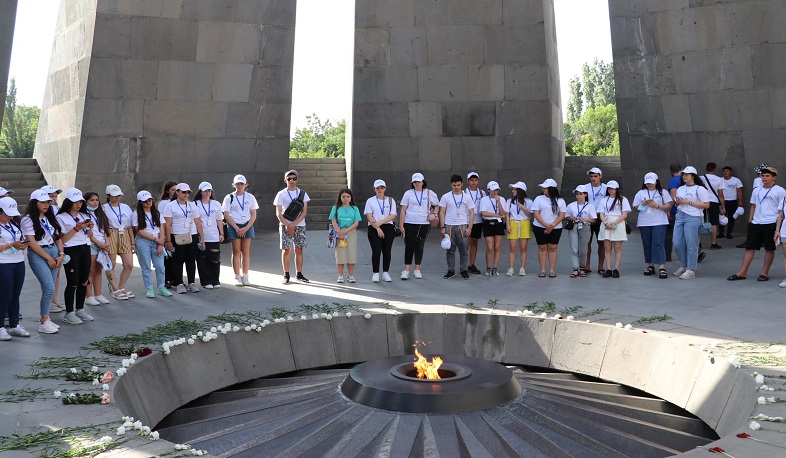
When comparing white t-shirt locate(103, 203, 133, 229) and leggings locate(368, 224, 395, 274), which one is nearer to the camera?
white t-shirt locate(103, 203, 133, 229)

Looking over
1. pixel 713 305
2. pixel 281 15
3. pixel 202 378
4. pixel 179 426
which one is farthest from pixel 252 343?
pixel 281 15

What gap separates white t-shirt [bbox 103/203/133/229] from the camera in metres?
10.5

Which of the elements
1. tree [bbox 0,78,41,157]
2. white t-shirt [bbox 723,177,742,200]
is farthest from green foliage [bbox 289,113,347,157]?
white t-shirt [bbox 723,177,742,200]

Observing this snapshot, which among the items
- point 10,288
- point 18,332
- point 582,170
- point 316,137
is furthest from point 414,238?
point 316,137

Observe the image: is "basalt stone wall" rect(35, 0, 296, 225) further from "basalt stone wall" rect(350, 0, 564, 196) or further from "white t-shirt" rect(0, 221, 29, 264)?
"white t-shirt" rect(0, 221, 29, 264)

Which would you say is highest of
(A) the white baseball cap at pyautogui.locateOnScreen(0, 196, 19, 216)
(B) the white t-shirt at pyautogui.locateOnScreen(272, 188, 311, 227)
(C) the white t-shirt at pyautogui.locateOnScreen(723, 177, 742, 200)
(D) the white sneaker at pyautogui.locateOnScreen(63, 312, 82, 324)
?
(C) the white t-shirt at pyautogui.locateOnScreen(723, 177, 742, 200)

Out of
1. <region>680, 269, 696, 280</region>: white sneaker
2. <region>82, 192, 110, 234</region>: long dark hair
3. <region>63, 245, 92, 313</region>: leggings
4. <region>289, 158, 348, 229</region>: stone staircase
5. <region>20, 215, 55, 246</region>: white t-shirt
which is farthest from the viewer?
<region>289, 158, 348, 229</region>: stone staircase

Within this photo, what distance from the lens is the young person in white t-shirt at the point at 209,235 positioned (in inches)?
450

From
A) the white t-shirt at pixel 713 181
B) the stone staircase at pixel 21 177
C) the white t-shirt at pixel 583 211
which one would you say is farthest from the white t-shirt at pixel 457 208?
the stone staircase at pixel 21 177

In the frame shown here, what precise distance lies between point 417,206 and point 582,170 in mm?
9179

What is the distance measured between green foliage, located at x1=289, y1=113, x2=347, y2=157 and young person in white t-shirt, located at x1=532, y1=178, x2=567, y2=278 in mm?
34935

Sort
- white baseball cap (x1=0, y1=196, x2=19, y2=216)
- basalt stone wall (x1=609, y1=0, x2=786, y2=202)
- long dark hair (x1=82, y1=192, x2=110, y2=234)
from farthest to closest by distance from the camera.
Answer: basalt stone wall (x1=609, y1=0, x2=786, y2=202) < long dark hair (x1=82, y1=192, x2=110, y2=234) < white baseball cap (x1=0, y1=196, x2=19, y2=216)

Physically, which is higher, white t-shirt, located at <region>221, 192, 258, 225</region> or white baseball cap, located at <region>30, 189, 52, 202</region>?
white t-shirt, located at <region>221, 192, 258, 225</region>

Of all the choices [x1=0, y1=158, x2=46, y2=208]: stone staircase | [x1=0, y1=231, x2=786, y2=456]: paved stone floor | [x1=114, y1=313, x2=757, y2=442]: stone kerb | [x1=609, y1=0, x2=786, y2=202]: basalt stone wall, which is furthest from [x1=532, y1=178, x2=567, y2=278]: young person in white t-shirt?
[x1=0, y1=158, x2=46, y2=208]: stone staircase
